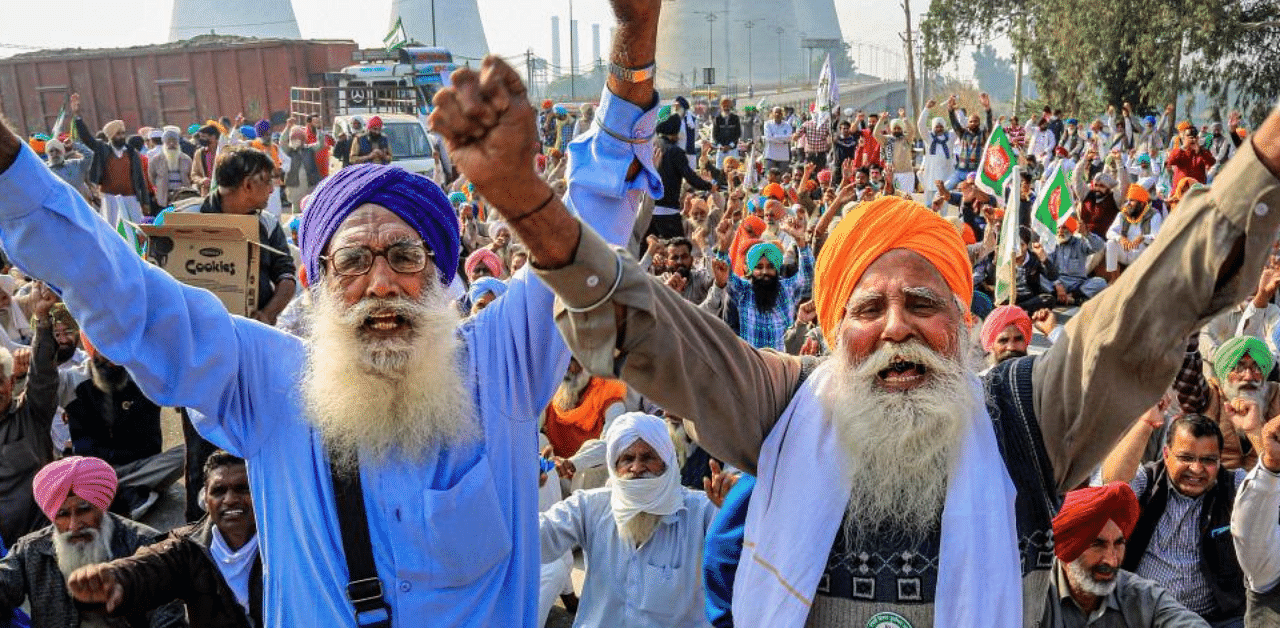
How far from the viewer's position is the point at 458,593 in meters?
2.10

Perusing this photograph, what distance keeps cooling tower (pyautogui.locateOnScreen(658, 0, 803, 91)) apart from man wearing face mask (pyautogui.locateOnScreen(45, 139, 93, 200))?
81.4m

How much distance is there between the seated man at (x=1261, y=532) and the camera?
3549 millimetres

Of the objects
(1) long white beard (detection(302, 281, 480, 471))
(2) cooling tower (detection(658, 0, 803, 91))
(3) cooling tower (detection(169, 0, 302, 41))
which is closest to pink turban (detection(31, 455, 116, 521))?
(1) long white beard (detection(302, 281, 480, 471))

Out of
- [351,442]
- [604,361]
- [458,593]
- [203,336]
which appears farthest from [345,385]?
[604,361]

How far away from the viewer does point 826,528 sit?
1.84 metres

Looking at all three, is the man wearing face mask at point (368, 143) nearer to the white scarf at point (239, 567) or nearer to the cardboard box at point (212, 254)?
the cardboard box at point (212, 254)

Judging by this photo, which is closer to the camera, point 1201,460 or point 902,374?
point 902,374

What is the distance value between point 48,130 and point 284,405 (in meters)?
32.2

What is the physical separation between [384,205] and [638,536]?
2192mm

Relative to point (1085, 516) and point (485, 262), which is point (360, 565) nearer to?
point (1085, 516)

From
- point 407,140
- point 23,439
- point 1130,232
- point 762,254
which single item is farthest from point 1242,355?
point 407,140

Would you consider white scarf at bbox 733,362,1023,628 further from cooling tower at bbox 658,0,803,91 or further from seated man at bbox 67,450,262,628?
cooling tower at bbox 658,0,803,91

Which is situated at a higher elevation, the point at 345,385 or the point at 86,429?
the point at 345,385

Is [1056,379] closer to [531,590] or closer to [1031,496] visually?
[1031,496]
